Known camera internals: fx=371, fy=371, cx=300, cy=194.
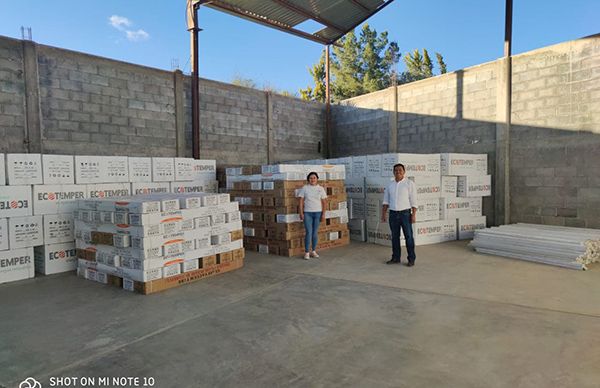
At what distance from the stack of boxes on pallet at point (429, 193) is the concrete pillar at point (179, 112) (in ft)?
15.0

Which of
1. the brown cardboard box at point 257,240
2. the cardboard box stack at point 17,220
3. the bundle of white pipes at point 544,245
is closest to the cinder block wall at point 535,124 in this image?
the bundle of white pipes at point 544,245

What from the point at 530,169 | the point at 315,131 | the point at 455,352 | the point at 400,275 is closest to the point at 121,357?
the point at 455,352

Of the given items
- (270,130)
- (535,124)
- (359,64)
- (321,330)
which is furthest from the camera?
(359,64)

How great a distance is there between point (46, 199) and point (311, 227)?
14.6 ft

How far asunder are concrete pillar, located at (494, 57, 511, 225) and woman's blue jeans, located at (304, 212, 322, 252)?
4.97m

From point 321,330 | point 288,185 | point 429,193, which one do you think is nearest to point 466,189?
point 429,193

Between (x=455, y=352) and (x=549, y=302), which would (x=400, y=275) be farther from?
(x=455, y=352)

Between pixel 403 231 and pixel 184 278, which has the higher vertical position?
pixel 403 231

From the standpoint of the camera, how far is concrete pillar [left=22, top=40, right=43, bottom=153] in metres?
7.54

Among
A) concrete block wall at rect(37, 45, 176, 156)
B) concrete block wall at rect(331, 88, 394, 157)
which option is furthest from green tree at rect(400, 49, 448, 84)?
concrete block wall at rect(37, 45, 176, 156)

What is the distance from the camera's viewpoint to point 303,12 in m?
11.0

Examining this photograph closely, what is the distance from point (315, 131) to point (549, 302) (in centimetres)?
1045

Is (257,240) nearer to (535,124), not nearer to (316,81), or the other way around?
(535,124)

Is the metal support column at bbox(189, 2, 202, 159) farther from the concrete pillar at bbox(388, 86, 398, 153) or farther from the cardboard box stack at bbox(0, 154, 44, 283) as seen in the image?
the concrete pillar at bbox(388, 86, 398, 153)
